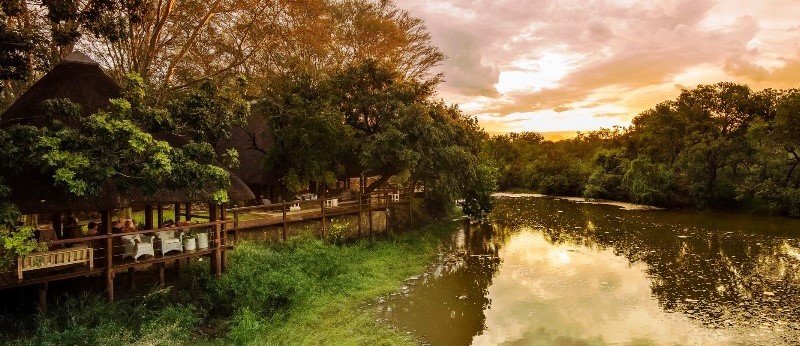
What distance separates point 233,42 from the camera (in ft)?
65.3

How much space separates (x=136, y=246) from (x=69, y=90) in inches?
174

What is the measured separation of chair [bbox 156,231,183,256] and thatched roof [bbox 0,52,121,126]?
368 cm

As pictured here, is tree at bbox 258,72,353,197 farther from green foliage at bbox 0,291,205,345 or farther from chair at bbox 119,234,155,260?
green foliage at bbox 0,291,205,345

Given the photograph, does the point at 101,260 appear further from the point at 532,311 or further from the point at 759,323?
the point at 759,323

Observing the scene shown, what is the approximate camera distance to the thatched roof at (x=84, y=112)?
1001 cm

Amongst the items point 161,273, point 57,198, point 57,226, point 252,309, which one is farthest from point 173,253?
point 57,198

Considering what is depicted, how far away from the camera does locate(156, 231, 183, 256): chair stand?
1241 centimetres

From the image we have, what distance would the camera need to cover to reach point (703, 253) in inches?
819

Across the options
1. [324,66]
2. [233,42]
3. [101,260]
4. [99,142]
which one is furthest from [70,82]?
[324,66]

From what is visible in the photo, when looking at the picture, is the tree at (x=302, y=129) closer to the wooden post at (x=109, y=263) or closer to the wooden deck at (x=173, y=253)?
the wooden deck at (x=173, y=253)

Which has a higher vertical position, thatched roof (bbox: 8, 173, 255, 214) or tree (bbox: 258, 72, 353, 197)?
tree (bbox: 258, 72, 353, 197)

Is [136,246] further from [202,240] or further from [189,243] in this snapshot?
[202,240]

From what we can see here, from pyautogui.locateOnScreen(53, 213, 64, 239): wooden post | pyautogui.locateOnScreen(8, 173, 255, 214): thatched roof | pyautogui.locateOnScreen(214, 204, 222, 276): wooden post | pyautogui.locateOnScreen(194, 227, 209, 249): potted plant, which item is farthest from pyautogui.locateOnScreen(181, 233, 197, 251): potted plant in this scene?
pyautogui.locateOnScreen(53, 213, 64, 239): wooden post

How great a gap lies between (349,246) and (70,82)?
1167 centimetres
